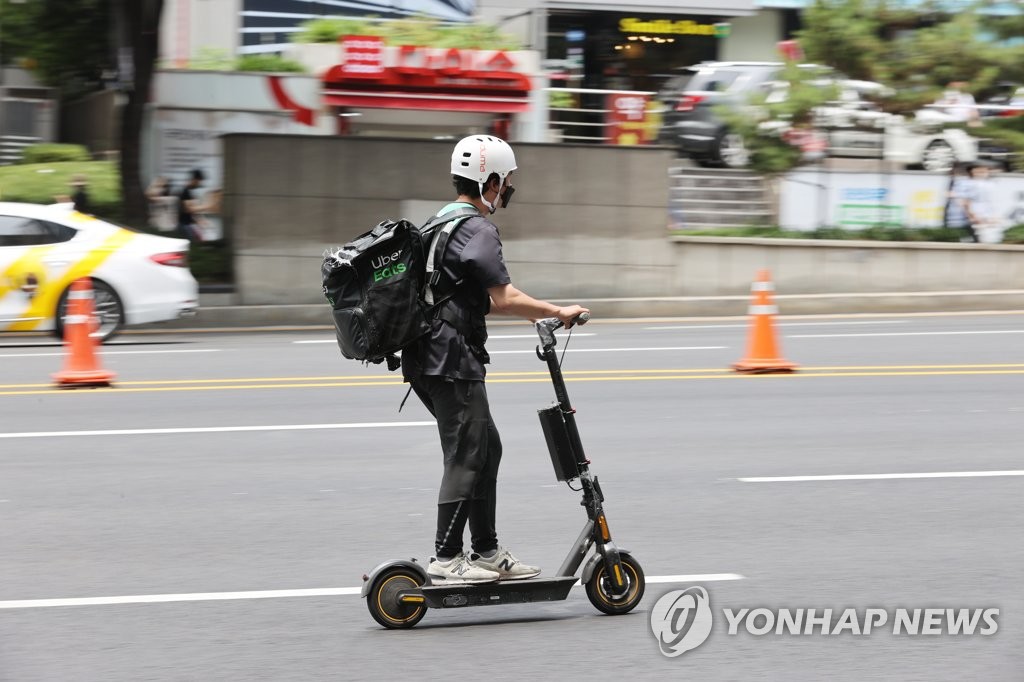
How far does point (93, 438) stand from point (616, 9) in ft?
73.8

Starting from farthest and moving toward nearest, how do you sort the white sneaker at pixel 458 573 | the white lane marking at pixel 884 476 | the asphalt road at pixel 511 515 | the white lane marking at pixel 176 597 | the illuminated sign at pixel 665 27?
the illuminated sign at pixel 665 27, the white lane marking at pixel 884 476, the white lane marking at pixel 176 597, the white sneaker at pixel 458 573, the asphalt road at pixel 511 515

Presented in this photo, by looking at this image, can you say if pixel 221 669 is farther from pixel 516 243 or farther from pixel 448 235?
pixel 516 243

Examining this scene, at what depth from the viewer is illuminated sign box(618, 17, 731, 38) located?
104 feet

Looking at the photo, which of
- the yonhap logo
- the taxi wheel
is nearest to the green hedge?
the taxi wheel

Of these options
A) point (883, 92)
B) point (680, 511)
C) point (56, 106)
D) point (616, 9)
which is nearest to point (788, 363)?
point (680, 511)

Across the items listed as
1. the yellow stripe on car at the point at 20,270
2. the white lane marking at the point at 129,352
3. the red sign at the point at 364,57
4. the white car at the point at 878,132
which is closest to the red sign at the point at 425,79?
the red sign at the point at 364,57

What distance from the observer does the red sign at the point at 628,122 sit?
906 inches

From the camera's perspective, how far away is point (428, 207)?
20203 millimetres

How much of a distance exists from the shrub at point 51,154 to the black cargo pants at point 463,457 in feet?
79.1

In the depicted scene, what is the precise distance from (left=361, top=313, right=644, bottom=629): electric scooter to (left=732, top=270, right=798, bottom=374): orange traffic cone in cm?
771

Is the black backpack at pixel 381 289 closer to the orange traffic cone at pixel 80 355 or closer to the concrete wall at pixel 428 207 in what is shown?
the orange traffic cone at pixel 80 355

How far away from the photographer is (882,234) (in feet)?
70.4

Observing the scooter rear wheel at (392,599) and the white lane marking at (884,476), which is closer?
the scooter rear wheel at (392,599)

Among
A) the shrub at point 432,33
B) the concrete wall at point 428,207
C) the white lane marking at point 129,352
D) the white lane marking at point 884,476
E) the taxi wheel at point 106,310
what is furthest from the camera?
the shrub at point 432,33
